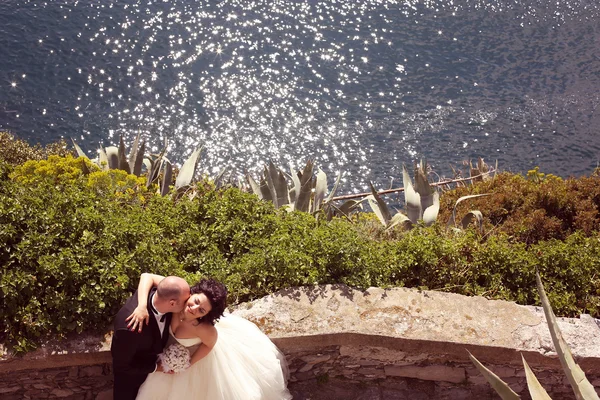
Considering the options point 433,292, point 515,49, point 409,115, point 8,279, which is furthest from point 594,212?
point 515,49

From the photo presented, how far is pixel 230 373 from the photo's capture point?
15.1 ft

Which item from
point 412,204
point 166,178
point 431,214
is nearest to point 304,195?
point 412,204

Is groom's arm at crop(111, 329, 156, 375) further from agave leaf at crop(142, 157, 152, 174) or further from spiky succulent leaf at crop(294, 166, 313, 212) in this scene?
agave leaf at crop(142, 157, 152, 174)

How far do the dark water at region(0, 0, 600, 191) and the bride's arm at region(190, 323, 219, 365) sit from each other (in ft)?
21.9

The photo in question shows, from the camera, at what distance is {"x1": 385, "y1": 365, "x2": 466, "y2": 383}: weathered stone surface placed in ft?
16.8

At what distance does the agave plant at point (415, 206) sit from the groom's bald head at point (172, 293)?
3.49 m

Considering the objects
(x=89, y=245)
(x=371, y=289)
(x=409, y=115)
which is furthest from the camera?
(x=409, y=115)

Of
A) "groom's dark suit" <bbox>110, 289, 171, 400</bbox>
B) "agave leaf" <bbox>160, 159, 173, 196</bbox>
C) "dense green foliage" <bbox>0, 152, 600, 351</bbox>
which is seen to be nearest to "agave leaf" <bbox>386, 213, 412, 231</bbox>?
"dense green foliage" <bbox>0, 152, 600, 351</bbox>

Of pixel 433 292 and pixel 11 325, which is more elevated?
pixel 11 325

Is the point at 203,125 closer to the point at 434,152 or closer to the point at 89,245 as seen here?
the point at 434,152

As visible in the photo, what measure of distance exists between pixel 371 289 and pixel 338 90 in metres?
8.08

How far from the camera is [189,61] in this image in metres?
12.9

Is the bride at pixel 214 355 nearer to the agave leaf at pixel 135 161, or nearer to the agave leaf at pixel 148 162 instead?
the agave leaf at pixel 135 161

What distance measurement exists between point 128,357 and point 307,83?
9235mm
